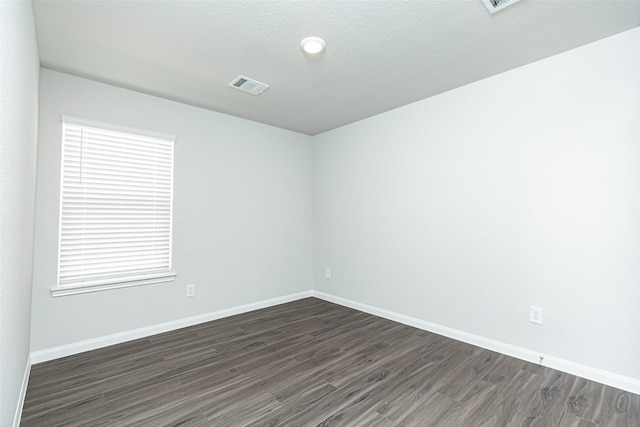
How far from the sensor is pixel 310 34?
6.90 feet

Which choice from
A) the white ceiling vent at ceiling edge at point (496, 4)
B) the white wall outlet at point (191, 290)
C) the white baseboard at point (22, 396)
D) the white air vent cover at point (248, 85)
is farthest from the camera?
the white wall outlet at point (191, 290)

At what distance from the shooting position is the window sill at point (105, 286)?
8.59ft

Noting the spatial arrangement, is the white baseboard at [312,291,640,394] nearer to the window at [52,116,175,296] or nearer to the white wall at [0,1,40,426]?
the window at [52,116,175,296]

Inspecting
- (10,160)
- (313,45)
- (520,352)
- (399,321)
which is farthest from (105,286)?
(520,352)

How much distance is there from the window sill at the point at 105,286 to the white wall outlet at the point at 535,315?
3452 millimetres

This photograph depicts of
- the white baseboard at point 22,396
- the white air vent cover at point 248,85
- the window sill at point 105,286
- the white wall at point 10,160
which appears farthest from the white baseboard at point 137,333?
the white air vent cover at point 248,85

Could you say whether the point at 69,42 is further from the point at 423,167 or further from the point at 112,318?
the point at 423,167

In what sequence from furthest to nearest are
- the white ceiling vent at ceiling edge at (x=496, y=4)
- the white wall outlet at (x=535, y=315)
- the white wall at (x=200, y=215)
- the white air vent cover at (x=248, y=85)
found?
the white air vent cover at (x=248, y=85) → the white wall at (x=200, y=215) → the white wall outlet at (x=535, y=315) → the white ceiling vent at ceiling edge at (x=496, y=4)

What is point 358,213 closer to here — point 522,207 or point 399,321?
point 399,321

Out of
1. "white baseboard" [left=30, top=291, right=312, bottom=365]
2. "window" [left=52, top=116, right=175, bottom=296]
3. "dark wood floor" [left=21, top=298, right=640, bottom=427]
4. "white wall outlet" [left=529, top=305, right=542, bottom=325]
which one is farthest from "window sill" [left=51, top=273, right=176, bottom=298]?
"white wall outlet" [left=529, top=305, right=542, bottom=325]

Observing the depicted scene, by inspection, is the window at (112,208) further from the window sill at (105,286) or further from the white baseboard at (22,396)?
the white baseboard at (22,396)

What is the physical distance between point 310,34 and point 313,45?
0.09 metres

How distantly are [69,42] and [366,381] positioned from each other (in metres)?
3.35

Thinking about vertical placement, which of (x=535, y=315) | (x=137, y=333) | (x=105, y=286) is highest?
(x=105, y=286)
